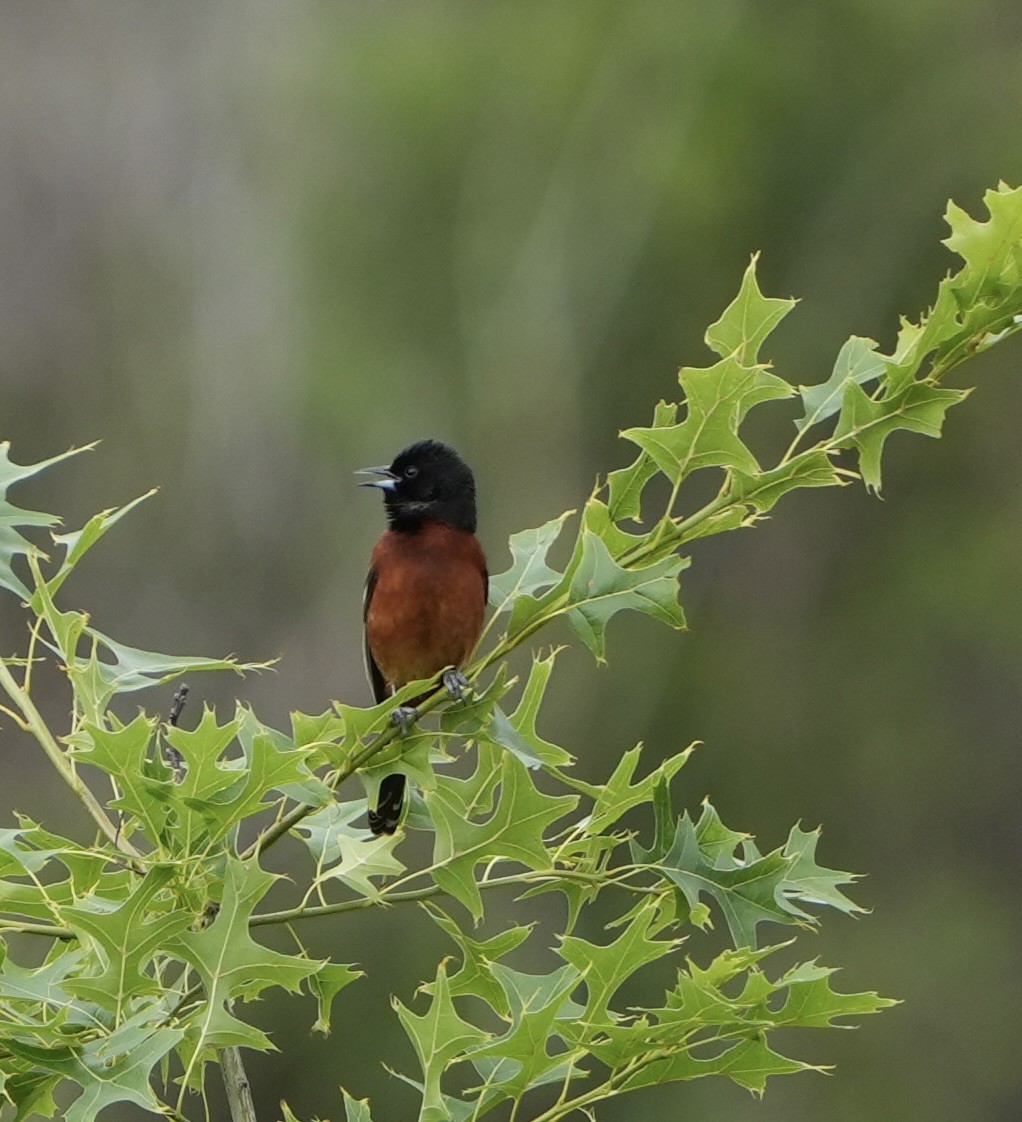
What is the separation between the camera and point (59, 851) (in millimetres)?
2283

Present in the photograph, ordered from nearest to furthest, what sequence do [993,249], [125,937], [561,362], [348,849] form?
[125,937]
[993,249]
[348,849]
[561,362]

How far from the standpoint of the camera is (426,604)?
152 inches

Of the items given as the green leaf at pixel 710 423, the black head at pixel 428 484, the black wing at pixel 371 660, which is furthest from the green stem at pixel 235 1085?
the black head at pixel 428 484

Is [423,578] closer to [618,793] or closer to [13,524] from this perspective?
[13,524]

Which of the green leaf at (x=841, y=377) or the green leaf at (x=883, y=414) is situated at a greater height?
the green leaf at (x=841, y=377)

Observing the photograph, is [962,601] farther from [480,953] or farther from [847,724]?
[480,953]

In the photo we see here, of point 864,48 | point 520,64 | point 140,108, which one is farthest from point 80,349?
point 864,48

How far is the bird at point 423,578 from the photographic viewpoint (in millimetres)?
3857

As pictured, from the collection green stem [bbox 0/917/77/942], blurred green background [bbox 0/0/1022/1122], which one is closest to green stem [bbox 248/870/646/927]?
green stem [bbox 0/917/77/942]

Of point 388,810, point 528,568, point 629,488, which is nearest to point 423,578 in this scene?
point 388,810

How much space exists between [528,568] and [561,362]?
32.3ft

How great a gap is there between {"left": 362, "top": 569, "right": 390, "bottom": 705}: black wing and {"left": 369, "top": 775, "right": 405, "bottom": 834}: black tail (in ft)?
1.12

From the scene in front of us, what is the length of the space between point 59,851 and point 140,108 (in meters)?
11.5

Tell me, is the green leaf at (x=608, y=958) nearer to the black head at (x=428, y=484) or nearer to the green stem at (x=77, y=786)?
the green stem at (x=77, y=786)
